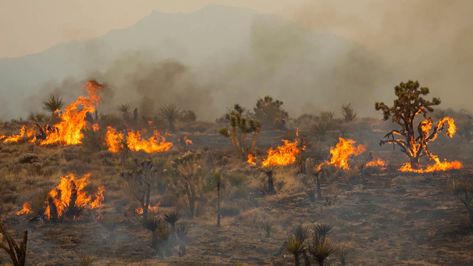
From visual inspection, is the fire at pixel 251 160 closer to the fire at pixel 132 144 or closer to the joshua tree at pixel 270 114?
the fire at pixel 132 144

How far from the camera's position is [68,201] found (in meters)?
16.1

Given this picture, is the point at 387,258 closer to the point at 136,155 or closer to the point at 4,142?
the point at 136,155

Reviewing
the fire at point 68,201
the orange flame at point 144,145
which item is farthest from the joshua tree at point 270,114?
the fire at point 68,201

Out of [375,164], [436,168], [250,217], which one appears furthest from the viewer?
[375,164]

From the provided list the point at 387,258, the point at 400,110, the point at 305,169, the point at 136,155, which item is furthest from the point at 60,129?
the point at 387,258

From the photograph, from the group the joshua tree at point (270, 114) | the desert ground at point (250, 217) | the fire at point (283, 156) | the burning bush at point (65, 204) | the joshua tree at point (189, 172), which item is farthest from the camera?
the joshua tree at point (270, 114)

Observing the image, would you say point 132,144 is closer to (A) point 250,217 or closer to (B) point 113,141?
(B) point 113,141

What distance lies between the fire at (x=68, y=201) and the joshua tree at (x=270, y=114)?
2302 centimetres

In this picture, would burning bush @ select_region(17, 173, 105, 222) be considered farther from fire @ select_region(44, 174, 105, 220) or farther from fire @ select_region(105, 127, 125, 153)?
fire @ select_region(105, 127, 125, 153)

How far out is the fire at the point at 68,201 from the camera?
15.3 meters

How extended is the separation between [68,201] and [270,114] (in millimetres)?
25645

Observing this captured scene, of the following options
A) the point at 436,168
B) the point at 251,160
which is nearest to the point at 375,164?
the point at 436,168

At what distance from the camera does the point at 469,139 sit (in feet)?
106

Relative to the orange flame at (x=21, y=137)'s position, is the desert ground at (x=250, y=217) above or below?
below
